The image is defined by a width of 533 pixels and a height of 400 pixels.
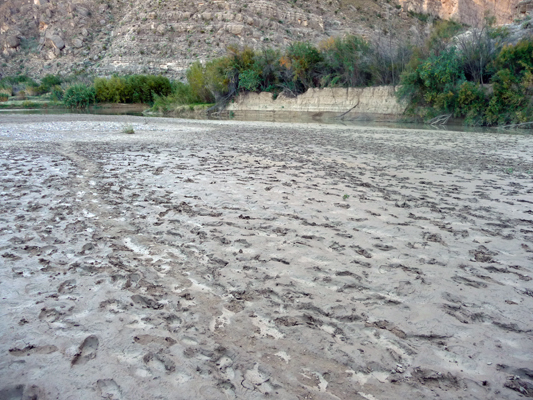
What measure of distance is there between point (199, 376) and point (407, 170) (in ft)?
20.2

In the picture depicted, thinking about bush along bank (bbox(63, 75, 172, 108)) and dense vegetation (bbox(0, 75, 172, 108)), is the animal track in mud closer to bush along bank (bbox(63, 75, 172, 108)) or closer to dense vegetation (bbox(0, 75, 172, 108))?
dense vegetation (bbox(0, 75, 172, 108))

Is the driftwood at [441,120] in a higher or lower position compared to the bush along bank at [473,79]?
lower

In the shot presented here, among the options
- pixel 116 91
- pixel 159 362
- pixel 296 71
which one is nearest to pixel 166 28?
pixel 116 91

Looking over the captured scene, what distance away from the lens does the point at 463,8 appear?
250 feet

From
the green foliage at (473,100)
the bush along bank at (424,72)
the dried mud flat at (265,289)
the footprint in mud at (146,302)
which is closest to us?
the dried mud flat at (265,289)

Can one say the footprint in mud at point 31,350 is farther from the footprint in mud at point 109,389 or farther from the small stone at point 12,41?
the small stone at point 12,41

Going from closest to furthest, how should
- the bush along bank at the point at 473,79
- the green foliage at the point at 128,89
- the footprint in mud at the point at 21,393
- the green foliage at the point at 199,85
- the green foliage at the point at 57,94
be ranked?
the footprint in mud at the point at 21,393
the bush along bank at the point at 473,79
the green foliage at the point at 199,85
the green foliage at the point at 128,89
the green foliage at the point at 57,94

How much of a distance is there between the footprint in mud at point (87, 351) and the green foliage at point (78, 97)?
4517cm

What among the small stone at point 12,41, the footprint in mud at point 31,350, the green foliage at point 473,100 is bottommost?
the footprint in mud at point 31,350

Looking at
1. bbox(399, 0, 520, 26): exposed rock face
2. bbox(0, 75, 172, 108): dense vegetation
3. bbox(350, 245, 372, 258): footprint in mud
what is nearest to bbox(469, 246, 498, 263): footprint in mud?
bbox(350, 245, 372, 258): footprint in mud

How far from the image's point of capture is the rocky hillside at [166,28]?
5397cm

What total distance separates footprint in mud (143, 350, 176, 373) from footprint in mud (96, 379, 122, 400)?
202mm

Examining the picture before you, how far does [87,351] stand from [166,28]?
62.0 metres

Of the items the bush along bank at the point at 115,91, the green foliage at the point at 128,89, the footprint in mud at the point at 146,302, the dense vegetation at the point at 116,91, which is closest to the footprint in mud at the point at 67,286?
the footprint in mud at the point at 146,302
